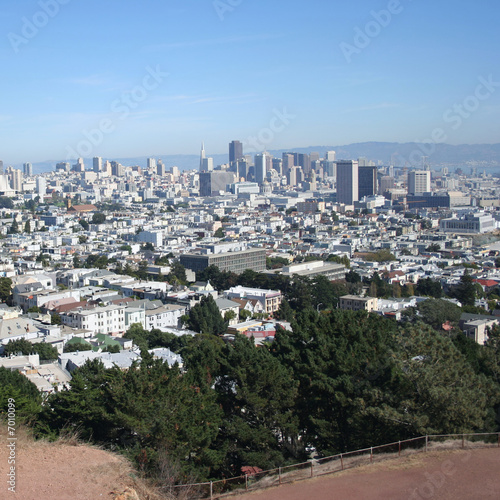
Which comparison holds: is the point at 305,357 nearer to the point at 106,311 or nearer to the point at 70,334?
the point at 70,334

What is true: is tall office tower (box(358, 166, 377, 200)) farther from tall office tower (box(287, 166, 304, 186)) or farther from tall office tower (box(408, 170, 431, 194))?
tall office tower (box(287, 166, 304, 186))

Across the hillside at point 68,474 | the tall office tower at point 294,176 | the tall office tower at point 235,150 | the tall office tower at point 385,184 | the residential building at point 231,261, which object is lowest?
the residential building at point 231,261

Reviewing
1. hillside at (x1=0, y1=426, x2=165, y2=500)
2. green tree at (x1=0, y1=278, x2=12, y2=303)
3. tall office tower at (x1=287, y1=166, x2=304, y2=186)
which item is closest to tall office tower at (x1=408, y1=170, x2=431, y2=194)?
tall office tower at (x1=287, y1=166, x2=304, y2=186)

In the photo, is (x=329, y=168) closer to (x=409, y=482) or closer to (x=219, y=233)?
(x=219, y=233)

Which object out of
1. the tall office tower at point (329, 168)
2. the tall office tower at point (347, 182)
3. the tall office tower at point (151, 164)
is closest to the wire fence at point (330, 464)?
the tall office tower at point (347, 182)

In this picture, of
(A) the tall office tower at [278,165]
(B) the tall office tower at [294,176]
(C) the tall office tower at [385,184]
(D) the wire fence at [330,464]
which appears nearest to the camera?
(D) the wire fence at [330,464]

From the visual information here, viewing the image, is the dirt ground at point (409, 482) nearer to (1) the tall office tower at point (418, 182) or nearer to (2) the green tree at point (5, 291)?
(2) the green tree at point (5, 291)
